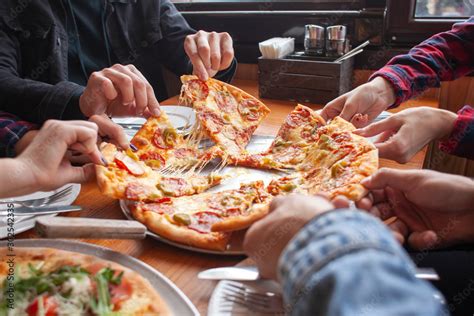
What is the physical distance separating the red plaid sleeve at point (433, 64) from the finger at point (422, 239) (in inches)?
34.9

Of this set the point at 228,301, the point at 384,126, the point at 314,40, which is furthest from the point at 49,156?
the point at 314,40

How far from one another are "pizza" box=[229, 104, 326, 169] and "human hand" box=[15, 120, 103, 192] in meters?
0.62

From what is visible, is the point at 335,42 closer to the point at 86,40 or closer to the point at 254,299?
the point at 86,40

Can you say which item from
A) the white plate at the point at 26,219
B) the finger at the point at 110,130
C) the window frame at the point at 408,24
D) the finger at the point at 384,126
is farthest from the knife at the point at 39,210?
the window frame at the point at 408,24

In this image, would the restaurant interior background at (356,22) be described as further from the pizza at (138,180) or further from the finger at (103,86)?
the finger at (103,86)

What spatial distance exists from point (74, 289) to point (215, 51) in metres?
1.33

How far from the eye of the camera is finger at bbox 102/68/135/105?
162 cm

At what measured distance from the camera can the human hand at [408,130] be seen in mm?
1511

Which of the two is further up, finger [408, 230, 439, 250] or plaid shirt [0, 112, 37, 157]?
plaid shirt [0, 112, 37, 157]

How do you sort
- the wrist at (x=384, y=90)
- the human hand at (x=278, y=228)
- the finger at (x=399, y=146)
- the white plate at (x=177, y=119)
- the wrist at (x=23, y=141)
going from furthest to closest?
the white plate at (x=177, y=119)
the wrist at (x=384, y=90)
the wrist at (x=23, y=141)
the finger at (x=399, y=146)
the human hand at (x=278, y=228)

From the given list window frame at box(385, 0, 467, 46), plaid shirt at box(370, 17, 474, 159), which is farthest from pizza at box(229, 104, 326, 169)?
window frame at box(385, 0, 467, 46)

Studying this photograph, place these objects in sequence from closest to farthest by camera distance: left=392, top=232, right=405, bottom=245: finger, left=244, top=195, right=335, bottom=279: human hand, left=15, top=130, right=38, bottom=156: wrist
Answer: left=244, top=195, right=335, bottom=279: human hand
left=392, top=232, right=405, bottom=245: finger
left=15, top=130, right=38, bottom=156: wrist

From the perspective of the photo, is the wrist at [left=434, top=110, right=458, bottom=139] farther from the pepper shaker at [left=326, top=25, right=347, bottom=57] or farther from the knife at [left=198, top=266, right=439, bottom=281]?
the pepper shaker at [left=326, top=25, right=347, bottom=57]

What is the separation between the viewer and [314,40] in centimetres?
255
